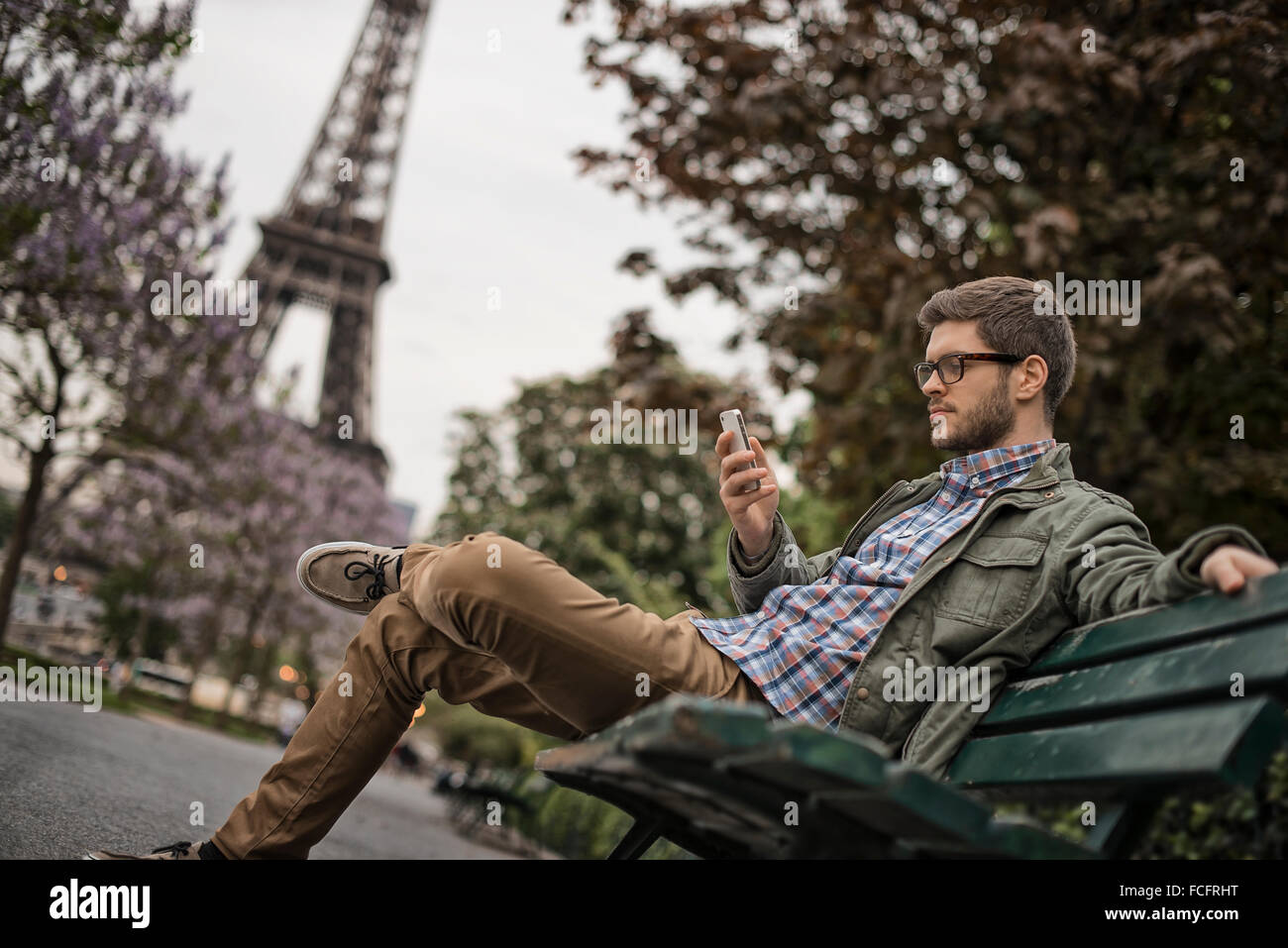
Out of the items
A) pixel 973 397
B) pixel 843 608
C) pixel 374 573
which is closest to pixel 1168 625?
pixel 843 608

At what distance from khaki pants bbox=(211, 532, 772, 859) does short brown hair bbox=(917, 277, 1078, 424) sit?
3.30 feet

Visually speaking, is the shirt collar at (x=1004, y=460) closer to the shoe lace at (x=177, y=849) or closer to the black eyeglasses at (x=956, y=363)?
the black eyeglasses at (x=956, y=363)

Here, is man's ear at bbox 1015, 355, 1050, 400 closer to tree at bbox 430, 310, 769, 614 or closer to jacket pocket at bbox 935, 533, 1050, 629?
jacket pocket at bbox 935, 533, 1050, 629

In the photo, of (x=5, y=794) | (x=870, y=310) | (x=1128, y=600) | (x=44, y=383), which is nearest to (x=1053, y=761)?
(x=1128, y=600)

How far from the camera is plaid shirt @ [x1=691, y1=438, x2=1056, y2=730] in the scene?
2.35 metres

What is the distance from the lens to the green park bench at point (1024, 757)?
1336 millimetres

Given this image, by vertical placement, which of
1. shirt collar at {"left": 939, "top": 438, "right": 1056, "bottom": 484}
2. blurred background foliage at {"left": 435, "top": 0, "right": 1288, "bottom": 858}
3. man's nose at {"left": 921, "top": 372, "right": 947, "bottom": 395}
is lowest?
shirt collar at {"left": 939, "top": 438, "right": 1056, "bottom": 484}

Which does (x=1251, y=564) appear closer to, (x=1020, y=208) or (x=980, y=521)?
(x=980, y=521)

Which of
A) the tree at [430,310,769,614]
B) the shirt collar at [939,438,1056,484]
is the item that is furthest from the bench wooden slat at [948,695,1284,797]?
the tree at [430,310,769,614]

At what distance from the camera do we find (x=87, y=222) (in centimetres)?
908
